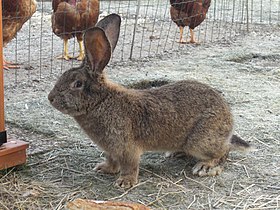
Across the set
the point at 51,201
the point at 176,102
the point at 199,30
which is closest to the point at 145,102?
the point at 176,102

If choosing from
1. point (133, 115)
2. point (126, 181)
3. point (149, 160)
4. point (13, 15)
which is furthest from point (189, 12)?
point (126, 181)

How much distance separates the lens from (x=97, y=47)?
2.76 metres

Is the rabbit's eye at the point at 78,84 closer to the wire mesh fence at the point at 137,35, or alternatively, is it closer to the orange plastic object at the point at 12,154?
the orange plastic object at the point at 12,154

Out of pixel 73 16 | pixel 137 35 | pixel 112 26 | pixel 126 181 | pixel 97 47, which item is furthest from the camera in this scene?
pixel 137 35

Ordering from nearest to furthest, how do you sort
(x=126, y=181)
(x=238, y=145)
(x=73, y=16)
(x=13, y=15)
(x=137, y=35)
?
(x=126, y=181) < (x=238, y=145) < (x=13, y=15) < (x=73, y=16) < (x=137, y=35)

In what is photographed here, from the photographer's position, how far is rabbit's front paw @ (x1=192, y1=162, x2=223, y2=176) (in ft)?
9.96

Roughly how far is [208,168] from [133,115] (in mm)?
524

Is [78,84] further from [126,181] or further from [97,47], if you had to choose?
[126,181]

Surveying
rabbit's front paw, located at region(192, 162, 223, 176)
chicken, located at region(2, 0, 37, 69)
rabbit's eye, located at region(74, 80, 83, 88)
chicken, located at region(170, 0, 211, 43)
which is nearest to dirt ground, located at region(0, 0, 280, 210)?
rabbit's front paw, located at region(192, 162, 223, 176)

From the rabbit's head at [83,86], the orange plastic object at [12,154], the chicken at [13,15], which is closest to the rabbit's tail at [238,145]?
the rabbit's head at [83,86]

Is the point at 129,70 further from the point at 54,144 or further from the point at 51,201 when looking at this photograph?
the point at 51,201

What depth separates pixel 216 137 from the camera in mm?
3023

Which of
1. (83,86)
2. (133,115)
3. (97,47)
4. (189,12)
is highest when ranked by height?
(97,47)

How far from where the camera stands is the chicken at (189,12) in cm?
734
